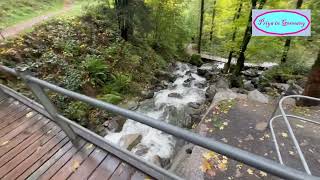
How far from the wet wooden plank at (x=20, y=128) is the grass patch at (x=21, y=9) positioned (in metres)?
7.85

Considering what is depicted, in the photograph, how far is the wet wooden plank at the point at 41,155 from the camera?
242cm

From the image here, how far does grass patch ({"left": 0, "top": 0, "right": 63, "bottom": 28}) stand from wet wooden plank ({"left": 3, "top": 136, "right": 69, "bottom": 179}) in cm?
869

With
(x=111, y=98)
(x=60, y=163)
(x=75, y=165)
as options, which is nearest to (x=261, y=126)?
(x=75, y=165)

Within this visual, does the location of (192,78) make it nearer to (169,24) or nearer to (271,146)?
(169,24)

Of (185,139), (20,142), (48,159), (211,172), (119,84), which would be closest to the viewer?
(185,139)

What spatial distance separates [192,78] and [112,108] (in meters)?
11.1

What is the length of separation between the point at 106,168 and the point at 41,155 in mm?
962

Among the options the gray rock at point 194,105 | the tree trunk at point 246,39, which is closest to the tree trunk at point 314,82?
the gray rock at point 194,105

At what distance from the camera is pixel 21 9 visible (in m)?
10.7

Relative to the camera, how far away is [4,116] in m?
3.59

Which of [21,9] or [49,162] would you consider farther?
[21,9]

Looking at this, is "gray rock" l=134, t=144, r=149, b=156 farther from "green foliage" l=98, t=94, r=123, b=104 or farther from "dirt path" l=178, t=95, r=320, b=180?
"green foliage" l=98, t=94, r=123, b=104

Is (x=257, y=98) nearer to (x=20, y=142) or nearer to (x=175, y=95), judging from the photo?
(x=175, y=95)

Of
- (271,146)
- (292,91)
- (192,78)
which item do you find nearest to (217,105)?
(271,146)
